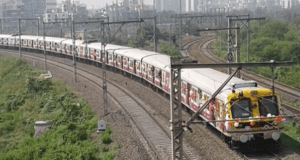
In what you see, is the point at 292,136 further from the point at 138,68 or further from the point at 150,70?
the point at 138,68

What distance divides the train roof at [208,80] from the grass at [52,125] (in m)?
4.58

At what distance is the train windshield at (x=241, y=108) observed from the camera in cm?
1681

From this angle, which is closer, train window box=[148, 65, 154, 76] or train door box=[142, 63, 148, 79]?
train window box=[148, 65, 154, 76]

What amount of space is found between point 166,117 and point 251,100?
7666 mm

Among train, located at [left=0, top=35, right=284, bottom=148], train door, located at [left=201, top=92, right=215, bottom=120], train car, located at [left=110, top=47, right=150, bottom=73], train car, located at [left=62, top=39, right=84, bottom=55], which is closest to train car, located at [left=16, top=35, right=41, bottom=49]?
train car, located at [left=62, top=39, right=84, bottom=55]

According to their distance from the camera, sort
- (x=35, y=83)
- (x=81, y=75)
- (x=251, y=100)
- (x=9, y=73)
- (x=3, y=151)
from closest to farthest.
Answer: (x=251, y=100) → (x=3, y=151) → (x=35, y=83) → (x=81, y=75) → (x=9, y=73)

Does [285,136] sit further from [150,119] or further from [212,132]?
[150,119]

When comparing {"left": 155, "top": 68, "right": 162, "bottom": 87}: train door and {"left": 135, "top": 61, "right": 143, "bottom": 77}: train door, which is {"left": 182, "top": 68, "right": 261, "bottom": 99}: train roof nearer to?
{"left": 155, "top": 68, "right": 162, "bottom": 87}: train door

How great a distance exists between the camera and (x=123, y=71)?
42.4m

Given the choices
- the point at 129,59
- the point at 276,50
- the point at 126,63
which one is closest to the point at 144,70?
the point at 129,59

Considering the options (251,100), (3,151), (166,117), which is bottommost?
(3,151)

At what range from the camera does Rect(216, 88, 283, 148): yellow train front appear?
16.8 metres

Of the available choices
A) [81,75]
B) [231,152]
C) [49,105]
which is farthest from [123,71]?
[231,152]

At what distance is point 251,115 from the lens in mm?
16766
